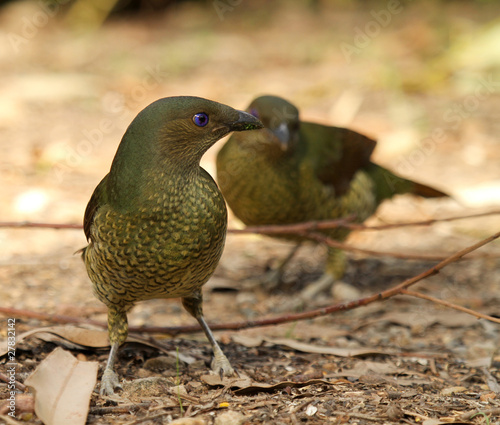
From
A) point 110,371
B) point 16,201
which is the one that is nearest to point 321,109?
point 16,201

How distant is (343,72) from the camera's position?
1052 centimetres

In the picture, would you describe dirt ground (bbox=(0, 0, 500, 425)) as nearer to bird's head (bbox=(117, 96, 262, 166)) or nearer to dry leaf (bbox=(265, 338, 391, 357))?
dry leaf (bbox=(265, 338, 391, 357))

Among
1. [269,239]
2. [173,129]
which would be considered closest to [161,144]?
[173,129]

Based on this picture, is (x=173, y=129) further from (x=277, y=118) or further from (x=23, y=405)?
(x=277, y=118)

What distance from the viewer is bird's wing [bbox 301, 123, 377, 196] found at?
5.43 meters

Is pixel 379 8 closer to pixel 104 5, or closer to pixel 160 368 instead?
pixel 104 5

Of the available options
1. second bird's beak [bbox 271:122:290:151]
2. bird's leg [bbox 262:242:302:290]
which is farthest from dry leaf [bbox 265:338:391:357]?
bird's leg [bbox 262:242:302:290]

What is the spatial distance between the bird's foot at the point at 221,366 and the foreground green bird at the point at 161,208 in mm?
465

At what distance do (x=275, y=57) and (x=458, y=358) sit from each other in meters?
8.19

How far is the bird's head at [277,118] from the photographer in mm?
5016

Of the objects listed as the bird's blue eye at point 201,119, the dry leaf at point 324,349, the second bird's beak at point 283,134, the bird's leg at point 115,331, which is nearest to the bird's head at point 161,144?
the bird's blue eye at point 201,119

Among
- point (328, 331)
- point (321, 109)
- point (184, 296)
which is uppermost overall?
point (321, 109)

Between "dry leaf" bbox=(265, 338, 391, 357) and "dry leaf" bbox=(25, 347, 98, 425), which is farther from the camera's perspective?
"dry leaf" bbox=(265, 338, 391, 357)

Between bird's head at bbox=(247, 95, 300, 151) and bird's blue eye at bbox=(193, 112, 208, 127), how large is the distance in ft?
5.66
